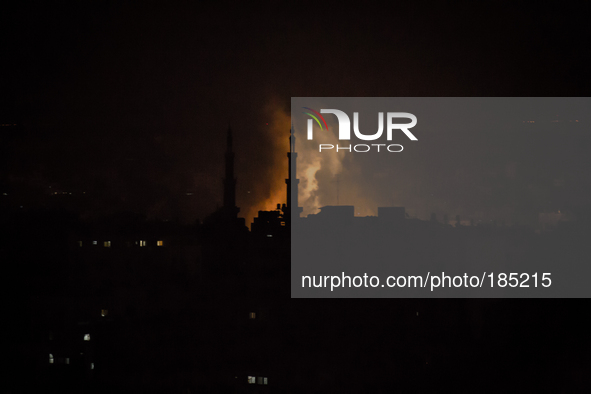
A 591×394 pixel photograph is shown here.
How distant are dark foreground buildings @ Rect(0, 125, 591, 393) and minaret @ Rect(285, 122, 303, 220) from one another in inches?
1.0

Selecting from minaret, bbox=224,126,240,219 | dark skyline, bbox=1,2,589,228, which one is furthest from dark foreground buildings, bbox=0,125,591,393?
dark skyline, bbox=1,2,589,228

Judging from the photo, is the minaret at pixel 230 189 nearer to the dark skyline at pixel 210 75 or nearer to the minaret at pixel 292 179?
the dark skyline at pixel 210 75

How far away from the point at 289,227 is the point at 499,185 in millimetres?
2294

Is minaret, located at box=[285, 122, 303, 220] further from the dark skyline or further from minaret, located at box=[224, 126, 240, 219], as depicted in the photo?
minaret, located at box=[224, 126, 240, 219]

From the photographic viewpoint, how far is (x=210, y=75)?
335 cm

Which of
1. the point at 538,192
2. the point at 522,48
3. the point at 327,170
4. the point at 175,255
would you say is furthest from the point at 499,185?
the point at 175,255

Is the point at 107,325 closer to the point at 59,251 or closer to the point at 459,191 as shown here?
the point at 59,251

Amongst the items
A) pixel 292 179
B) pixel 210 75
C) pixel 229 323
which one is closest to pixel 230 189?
pixel 292 179

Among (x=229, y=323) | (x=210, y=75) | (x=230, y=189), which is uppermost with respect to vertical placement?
(x=210, y=75)

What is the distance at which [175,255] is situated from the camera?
351 centimetres

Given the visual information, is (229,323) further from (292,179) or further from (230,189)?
(292,179)

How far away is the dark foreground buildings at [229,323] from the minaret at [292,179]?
2cm

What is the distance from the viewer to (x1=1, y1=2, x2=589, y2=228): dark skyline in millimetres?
3215

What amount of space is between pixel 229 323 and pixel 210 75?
2.78 metres
